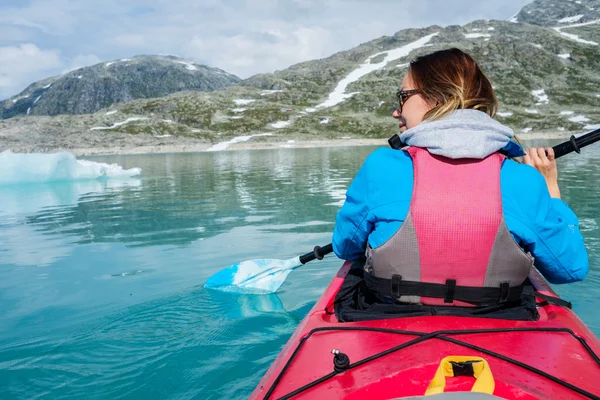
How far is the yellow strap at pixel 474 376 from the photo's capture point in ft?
6.77

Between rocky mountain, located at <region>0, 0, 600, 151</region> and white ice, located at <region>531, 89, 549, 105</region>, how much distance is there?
24cm

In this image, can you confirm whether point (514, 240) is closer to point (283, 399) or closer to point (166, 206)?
point (283, 399)

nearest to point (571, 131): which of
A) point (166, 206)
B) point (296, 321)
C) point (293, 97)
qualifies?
point (293, 97)

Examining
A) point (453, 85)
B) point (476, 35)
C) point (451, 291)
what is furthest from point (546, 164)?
point (476, 35)

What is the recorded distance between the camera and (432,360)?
2.40 metres

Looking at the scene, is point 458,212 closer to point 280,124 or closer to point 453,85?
point 453,85

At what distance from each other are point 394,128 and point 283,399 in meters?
95.3

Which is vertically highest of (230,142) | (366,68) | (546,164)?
(366,68)

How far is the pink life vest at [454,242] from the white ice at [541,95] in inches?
4941

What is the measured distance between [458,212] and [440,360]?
89 cm

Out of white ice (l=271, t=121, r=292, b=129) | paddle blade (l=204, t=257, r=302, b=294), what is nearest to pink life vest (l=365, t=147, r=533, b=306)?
paddle blade (l=204, t=257, r=302, b=294)

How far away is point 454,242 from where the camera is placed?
2.81m

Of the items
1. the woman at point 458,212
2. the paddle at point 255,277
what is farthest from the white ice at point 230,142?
the woman at point 458,212

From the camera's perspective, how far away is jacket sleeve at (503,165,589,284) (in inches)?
110
